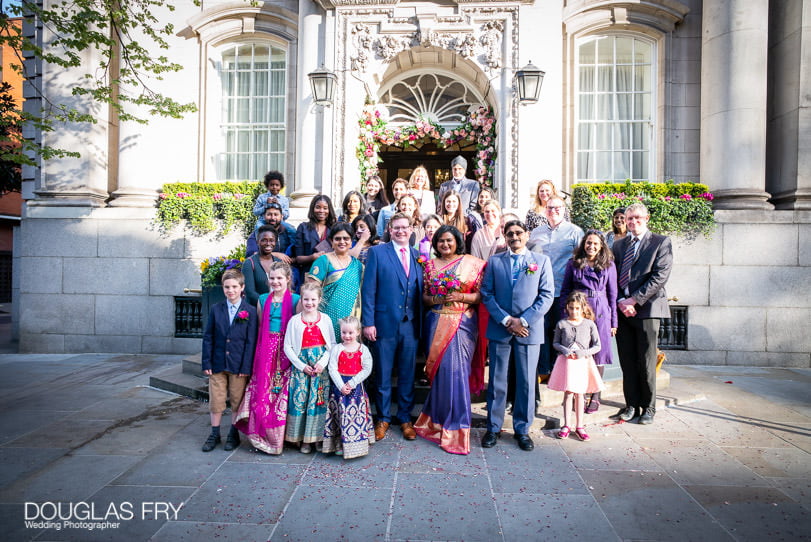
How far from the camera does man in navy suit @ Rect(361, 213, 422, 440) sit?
15.2 feet

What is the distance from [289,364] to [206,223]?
226 inches

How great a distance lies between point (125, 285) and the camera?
363 inches

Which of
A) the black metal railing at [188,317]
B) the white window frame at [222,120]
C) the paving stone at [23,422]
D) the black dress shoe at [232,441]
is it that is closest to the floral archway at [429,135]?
the white window frame at [222,120]

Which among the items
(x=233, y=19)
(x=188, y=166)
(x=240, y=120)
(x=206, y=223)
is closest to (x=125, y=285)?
(x=206, y=223)

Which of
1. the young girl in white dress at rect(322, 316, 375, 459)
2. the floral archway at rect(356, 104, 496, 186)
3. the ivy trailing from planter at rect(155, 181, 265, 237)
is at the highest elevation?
the floral archway at rect(356, 104, 496, 186)

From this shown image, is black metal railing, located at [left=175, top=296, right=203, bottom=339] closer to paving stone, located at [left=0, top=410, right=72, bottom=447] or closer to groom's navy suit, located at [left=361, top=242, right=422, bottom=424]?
paving stone, located at [left=0, top=410, right=72, bottom=447]

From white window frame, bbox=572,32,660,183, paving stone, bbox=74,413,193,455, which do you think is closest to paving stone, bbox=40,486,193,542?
paving stone, bbox=74,413,193,455

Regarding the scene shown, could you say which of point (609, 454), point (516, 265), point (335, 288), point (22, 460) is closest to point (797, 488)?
point (609, 454)

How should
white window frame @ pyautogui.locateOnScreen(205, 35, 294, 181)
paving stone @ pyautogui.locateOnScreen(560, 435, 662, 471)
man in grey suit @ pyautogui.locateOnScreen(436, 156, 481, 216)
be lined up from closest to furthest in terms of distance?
paving stone @ pyautogui.locateOnScreen(560, 435, 662, 471), man in grey suit @ pyautogui.locateOnScreen(436, 156, 481, 216), white window frame @ pyautogui.locateOnScreen(205, 35, 294, 181)

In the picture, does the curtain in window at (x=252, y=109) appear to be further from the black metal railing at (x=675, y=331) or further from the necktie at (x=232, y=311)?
the black metal railing at (x=675, y=331)

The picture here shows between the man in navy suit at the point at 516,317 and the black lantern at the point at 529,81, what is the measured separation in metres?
4.88

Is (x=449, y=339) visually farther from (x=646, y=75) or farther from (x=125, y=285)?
(x=646, y=75)

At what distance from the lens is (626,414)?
17.3ft

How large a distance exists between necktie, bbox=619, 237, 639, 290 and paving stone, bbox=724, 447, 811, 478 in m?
1.80
